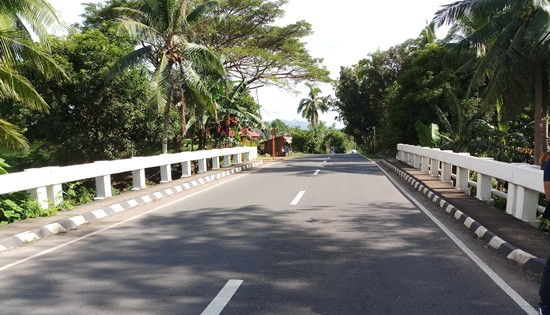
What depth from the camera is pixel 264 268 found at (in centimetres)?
521

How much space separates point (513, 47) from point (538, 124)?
9.64 ft

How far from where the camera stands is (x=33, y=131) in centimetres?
2030

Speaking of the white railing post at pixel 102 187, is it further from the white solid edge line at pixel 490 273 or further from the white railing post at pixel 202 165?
the white solid edge line at pixel 490 273

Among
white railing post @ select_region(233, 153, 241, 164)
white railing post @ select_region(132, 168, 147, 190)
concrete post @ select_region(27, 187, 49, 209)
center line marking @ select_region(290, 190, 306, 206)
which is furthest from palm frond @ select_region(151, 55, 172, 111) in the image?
concrete post @ select_region(27, 187, 49, 209)

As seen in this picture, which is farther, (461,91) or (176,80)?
(461,91)

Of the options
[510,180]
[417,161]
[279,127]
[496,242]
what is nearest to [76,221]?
[496,242]

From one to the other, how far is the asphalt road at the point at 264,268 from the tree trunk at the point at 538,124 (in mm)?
8751

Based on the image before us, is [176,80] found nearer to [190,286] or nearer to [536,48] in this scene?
[536,48]

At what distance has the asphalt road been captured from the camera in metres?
4.16

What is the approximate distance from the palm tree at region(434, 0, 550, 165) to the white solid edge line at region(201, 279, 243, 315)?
42.2 feet

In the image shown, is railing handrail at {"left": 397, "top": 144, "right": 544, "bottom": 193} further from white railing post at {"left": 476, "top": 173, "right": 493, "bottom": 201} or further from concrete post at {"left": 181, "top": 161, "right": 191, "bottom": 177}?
concrete post at {"left": 181, "top": 161, "right": 191, "bottom": 177}

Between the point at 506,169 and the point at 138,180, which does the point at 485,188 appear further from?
the point at 138,180

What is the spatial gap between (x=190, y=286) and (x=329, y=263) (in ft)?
5.69

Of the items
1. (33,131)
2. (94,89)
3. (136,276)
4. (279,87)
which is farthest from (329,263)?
(279,87)
